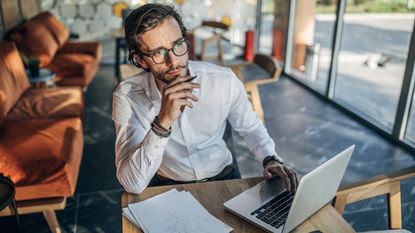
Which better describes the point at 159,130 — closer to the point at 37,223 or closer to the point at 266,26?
the point at 37,223

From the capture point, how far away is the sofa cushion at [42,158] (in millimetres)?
2047

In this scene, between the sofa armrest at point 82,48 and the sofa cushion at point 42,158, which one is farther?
the sofa armrest at point 82,48

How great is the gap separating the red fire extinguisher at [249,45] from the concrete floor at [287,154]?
1.41 m

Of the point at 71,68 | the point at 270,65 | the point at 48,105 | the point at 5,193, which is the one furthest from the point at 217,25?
the point at 5,193

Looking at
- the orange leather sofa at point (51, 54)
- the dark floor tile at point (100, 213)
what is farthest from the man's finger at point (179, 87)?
the orange leather sofa at point (51, 54)

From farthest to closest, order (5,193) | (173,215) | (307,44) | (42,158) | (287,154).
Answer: (307,44) < (287,154) < (42,158) < (5,193) < (173,215)

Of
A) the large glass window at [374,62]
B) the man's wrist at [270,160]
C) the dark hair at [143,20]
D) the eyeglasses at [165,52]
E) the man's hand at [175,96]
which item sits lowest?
the large glass window at [374,62]

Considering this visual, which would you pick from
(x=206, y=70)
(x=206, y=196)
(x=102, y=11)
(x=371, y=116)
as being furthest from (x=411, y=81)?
(x=102, y=11)

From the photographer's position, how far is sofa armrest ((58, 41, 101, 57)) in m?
4.84

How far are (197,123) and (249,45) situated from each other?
4832mm

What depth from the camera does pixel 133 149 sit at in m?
1.33

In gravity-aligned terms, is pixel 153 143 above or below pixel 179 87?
below

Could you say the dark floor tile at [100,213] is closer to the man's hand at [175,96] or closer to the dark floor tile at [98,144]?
the dark floor tile at [98,144]

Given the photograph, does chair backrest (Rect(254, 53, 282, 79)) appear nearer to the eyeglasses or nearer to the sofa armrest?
the eyeglasses
